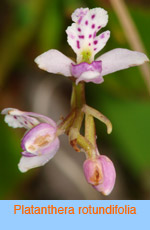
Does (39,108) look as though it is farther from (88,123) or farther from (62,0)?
(88,123)

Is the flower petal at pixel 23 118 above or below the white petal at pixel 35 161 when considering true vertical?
above

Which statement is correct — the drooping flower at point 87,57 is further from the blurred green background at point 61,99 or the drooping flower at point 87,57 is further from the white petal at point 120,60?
the blurred green background at point 61,99

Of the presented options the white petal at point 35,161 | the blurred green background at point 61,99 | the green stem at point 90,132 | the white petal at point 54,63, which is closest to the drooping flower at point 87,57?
the white petal at point 54,63

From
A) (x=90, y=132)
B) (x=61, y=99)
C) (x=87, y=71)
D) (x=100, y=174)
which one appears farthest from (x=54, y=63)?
(x=61, y=99)

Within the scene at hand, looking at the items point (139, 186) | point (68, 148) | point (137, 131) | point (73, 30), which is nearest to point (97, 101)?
point (137, 131)

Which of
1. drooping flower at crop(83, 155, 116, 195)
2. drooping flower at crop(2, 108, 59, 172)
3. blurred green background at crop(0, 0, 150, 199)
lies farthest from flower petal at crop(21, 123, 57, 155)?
blurred green background at crop(0, 0, 150, 199)

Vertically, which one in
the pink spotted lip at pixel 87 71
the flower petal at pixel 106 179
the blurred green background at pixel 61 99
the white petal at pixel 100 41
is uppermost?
the blurred green background at pixel 61 99

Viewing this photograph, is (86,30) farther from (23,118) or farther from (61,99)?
(61,99)
